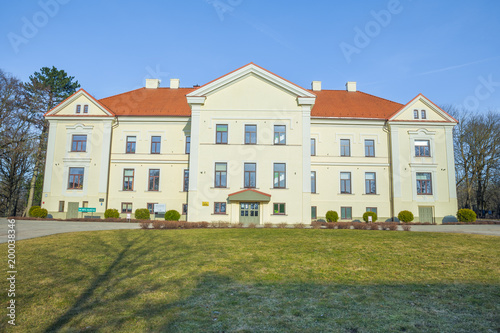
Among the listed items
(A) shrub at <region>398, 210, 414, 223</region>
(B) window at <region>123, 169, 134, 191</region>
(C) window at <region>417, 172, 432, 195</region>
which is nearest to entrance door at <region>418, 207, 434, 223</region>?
(C) window at <region>417, 172, 432, 195</region>

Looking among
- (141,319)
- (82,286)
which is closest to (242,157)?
(82,286)

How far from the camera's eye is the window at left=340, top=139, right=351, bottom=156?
31.4m

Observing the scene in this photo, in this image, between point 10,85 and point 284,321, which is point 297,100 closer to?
point 284,321

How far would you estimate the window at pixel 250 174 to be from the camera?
85.5 ft

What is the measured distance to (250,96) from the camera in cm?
2686

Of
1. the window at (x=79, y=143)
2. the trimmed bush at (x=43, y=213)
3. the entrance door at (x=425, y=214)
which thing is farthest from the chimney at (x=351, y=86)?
the trimmed bush at (x=43, y=213)

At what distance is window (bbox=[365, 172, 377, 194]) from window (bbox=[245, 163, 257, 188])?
38.7 feet

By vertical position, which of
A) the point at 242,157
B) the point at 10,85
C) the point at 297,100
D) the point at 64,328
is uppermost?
the point at 10,85

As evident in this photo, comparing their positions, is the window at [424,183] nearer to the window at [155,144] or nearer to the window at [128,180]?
the window at [155,144]

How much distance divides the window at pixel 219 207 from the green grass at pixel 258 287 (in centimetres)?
1236

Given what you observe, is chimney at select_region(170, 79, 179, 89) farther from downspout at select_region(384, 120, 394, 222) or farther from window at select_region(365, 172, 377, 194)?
downspout at select_region(384, 120, 394, 222)

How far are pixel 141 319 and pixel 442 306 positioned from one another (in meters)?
5.78

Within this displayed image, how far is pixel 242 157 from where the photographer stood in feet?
85.9

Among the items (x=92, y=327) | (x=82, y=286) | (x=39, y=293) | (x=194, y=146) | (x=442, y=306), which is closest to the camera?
(x=92, y=327)
